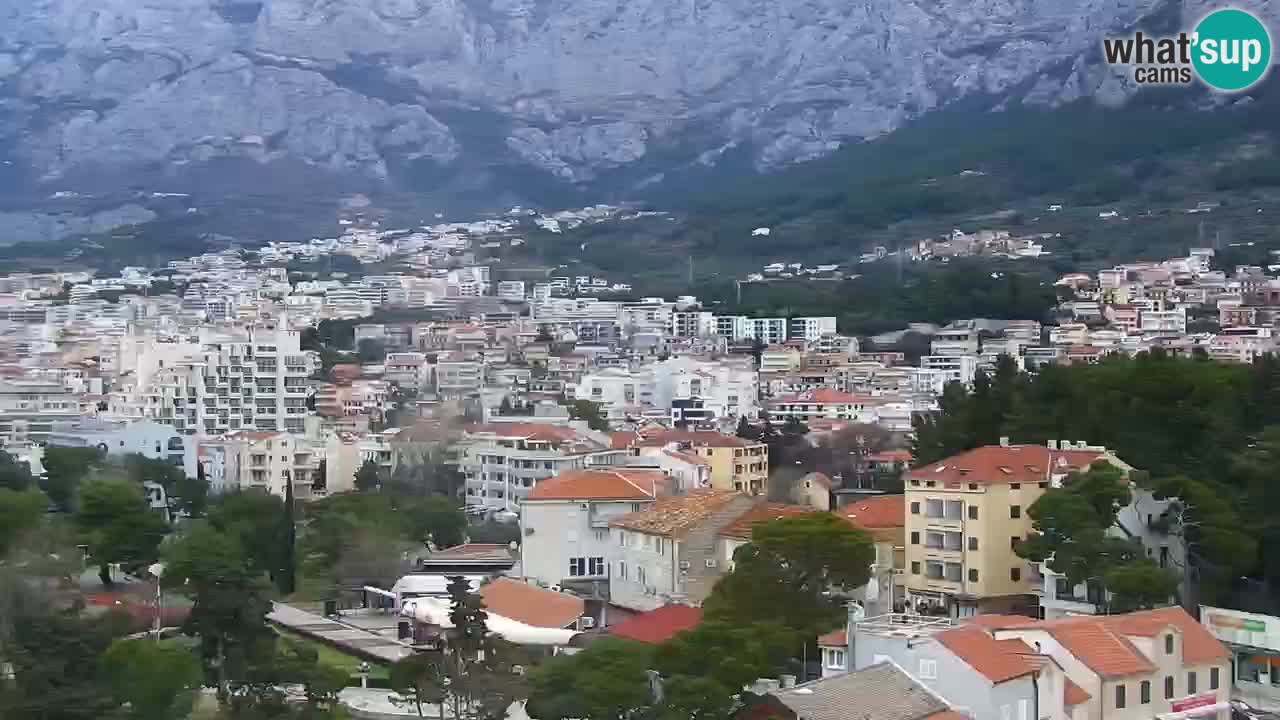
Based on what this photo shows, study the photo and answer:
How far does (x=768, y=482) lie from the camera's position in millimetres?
29375

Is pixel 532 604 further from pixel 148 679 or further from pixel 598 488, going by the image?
pixel 148 679

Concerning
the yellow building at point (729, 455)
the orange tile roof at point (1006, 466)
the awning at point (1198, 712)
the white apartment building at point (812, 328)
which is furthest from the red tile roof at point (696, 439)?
the white apartment building at point (812, 328)

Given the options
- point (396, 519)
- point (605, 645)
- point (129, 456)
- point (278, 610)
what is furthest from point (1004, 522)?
point (129, 456)

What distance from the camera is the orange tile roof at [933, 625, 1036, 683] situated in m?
13.3

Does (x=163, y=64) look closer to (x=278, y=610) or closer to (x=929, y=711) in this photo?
(x=278, y=610)

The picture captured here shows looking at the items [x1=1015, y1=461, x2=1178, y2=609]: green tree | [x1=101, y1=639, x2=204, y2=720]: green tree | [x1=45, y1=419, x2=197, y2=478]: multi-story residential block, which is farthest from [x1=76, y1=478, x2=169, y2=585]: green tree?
[x1=45, y1=419, x2=197, y2=478]: multi-story residential block

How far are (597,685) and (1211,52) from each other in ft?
168

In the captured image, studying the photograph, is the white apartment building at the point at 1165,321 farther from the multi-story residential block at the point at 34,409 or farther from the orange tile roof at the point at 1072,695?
the orange tile roof at the point at 1072,695

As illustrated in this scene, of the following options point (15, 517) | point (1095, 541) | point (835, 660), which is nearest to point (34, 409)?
point (15, 517)

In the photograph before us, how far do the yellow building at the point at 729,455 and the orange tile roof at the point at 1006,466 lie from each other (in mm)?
9113

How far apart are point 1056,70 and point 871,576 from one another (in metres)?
74.7

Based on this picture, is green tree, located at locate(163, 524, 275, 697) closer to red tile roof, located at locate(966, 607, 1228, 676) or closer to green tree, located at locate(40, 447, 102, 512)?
red tile roof, located at locate(966, 607, 1228, 676)

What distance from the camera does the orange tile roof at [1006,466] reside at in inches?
745

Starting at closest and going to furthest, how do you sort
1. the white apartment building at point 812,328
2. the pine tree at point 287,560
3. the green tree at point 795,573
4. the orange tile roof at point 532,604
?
1. the green tree at point 795,573
2. the orange tile roof at point 532,604
3. the pine tree at point 287,560
4. the white apartment building at point 812,328
